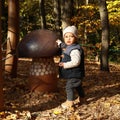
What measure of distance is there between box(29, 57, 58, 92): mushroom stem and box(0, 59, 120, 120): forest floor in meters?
0.16

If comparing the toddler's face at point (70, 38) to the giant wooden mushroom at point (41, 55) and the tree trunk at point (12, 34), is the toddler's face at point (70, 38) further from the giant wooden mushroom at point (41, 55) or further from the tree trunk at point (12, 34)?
the tree trunk at point (12, 34)

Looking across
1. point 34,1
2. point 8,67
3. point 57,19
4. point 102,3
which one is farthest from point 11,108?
point 34,1

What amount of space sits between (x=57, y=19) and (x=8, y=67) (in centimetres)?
1196

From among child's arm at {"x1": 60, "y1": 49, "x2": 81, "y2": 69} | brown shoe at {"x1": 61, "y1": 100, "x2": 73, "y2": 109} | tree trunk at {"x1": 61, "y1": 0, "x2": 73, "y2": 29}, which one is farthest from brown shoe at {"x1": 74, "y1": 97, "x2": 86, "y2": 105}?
tree trunk at {"x1": 61, "y1": 0, "x2": 73, "y2": 29}

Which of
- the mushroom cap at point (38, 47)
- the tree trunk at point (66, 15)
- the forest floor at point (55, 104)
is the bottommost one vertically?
the forest floor at point (55, 104)

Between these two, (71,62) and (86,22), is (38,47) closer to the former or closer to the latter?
(71,62)

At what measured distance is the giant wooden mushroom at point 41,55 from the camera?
21.6 feet

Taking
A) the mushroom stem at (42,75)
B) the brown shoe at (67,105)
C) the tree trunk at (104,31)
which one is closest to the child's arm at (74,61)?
the brown shoe at (67,105)

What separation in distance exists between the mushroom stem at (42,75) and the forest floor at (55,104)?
158 mm

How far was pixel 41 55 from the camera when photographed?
6.59 meters

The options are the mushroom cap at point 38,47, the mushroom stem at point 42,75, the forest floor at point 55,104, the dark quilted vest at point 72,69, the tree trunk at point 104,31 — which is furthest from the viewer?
the tree trunk at point 104,31

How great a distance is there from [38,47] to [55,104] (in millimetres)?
1209

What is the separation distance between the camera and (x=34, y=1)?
103ft

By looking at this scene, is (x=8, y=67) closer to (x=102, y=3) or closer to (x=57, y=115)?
(x=57, y=115)
